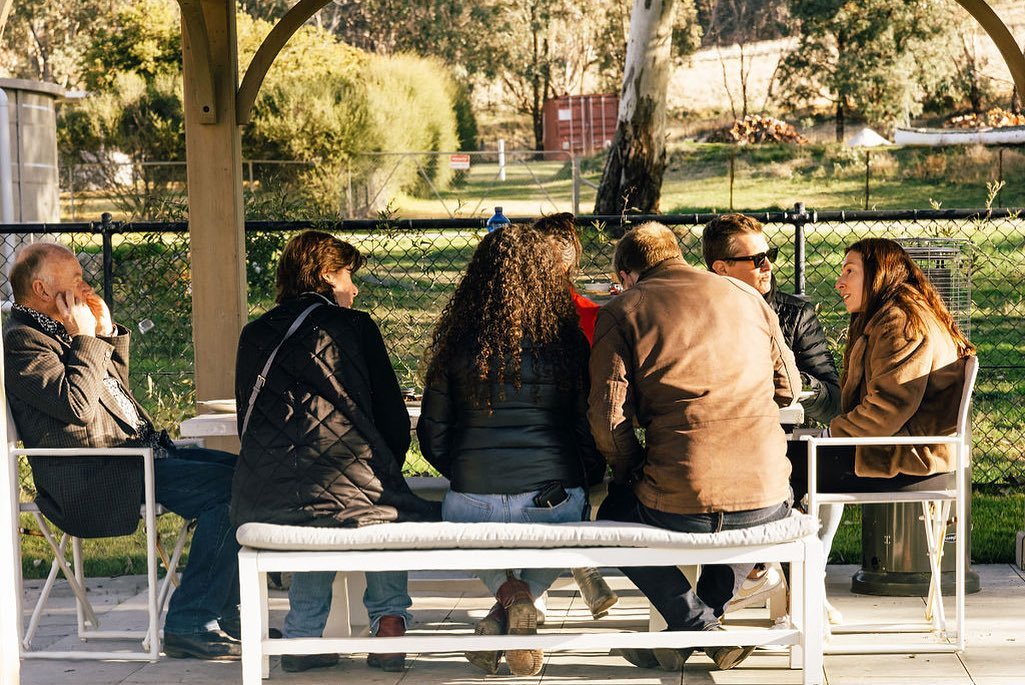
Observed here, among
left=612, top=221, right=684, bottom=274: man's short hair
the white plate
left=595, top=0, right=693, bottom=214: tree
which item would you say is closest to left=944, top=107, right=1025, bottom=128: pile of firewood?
left=595, top=0, right=693, bottom=214: tree

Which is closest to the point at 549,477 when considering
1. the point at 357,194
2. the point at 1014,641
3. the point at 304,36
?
the point at 1014,641

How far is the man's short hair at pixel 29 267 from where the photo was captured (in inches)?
176

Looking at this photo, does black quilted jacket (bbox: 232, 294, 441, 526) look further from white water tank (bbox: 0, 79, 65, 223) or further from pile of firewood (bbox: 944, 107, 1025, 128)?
pile of firewood (bbox: 944, 107, 1025, 128)

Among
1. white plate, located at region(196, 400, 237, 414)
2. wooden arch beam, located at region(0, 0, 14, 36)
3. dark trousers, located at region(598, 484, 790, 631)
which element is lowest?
dark trousers, located at region(598, 484, 790, 631)

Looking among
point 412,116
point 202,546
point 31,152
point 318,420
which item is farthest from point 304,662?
point 412,116

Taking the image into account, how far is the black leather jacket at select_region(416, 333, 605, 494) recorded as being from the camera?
4.03 m

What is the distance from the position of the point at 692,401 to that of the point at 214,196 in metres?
2.60

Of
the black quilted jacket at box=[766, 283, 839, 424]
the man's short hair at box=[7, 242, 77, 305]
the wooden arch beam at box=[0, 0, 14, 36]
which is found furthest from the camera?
the black quilted jacket at box=[766, 283, 839, 424]

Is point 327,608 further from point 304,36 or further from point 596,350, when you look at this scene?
point 304,36

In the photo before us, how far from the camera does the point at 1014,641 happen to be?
457 cm

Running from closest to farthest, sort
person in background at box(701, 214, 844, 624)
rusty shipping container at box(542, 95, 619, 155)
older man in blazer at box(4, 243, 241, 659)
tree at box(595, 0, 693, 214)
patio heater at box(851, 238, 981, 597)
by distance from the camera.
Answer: older man in blazer at box(4, 243, 241, 659), person in background at box(701, 214, 844, 624), patio heater at box(851, 238, 981, 597), tree at box(595, 0, 693, 214), rusty shipping container at box(542, 95, 619, 155)

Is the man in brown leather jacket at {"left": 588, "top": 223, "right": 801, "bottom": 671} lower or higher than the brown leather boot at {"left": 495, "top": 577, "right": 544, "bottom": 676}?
higher

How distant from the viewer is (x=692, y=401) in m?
3.91

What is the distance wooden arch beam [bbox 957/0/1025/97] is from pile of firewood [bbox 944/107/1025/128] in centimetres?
2096
